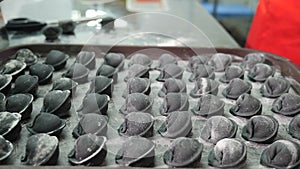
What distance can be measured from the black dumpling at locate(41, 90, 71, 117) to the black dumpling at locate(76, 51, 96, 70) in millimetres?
269

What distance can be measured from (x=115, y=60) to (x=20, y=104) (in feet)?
1.37

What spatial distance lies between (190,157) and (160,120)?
0.22m

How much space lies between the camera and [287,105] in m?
1.03

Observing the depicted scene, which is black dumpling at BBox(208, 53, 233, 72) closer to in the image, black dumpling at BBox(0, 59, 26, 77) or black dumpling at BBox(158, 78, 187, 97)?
black dumpling at BBox(158, 78, 187, 97)

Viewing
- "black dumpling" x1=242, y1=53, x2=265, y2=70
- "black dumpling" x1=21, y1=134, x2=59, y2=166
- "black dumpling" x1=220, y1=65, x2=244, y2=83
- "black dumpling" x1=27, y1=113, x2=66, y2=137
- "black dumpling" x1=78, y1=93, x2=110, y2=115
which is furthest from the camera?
"black dumpling" x1=242, y1=53, x2=265, y2=70

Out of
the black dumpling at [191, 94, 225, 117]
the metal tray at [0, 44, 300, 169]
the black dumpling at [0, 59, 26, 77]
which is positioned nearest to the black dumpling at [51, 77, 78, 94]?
the metal tray at [0, 44, 300, 169]

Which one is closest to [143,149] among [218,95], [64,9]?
[218,95]

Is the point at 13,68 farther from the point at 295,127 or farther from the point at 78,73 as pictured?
the point at 295,127

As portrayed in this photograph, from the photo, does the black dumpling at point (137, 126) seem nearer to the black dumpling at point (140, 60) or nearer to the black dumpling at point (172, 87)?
the black dumpling at point (172, 87)

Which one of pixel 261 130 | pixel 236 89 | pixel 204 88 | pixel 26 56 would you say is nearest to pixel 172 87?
pixel 204 88

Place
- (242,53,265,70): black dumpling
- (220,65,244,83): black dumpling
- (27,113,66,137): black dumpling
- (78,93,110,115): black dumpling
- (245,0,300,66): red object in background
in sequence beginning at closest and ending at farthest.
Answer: (27,113,66,137): black dumpling, (78,93,110,115): black dumpling, (220,65,244,83): black dumpling, (242,53,265,70): black dumpling, (245,0,300,66): red object in background

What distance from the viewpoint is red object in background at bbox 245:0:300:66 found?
1.50 meters

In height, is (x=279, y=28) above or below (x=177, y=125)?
above

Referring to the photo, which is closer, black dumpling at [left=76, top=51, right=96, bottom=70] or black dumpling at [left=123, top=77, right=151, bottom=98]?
black dumpling at [left=123, top=77, right=151, bottom=98]
